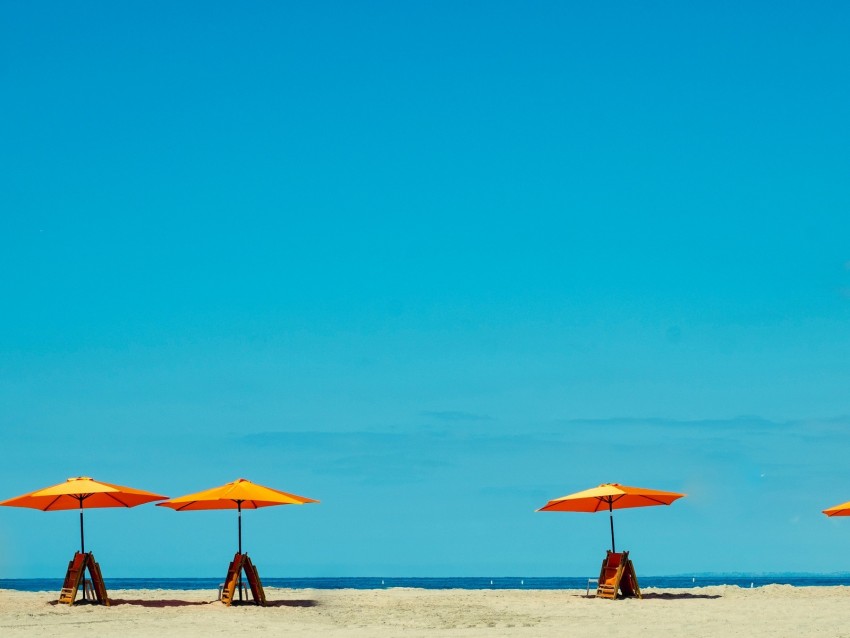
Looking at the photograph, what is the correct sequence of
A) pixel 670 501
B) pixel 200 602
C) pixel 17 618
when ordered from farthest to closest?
pixel 670 501 → pixel 200 602 → pixel 17 618

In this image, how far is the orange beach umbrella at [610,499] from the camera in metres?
19.2

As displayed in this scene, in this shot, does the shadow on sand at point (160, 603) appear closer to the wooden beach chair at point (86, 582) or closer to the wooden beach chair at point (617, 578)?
the wooden beach chair at point (86, 582)

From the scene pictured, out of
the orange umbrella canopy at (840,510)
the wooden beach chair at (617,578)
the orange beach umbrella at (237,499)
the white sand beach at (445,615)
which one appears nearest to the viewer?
the white sand beach at (445,615)

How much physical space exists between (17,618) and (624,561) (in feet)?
33.5

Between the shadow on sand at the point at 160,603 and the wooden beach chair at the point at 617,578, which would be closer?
the shadow on sand at the point at 160,603

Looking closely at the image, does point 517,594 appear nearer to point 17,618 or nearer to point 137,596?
point 137,596

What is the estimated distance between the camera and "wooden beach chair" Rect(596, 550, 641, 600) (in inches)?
744

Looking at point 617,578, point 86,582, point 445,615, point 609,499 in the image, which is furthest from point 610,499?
point 86,582

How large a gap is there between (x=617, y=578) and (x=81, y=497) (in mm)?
9515

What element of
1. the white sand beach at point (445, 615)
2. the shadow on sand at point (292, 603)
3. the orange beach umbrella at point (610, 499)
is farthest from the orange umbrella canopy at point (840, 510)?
the shadow on sand at point (292, 603)

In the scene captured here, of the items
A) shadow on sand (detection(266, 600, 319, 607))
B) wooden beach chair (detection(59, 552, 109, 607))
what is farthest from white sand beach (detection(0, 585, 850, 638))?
wooden beach chair (detection(59, 552, 109, 607))

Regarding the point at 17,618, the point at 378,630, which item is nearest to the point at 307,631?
the point at 378,630

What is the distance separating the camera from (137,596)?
67.4 ft

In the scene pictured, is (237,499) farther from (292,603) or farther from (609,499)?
(609,499)
